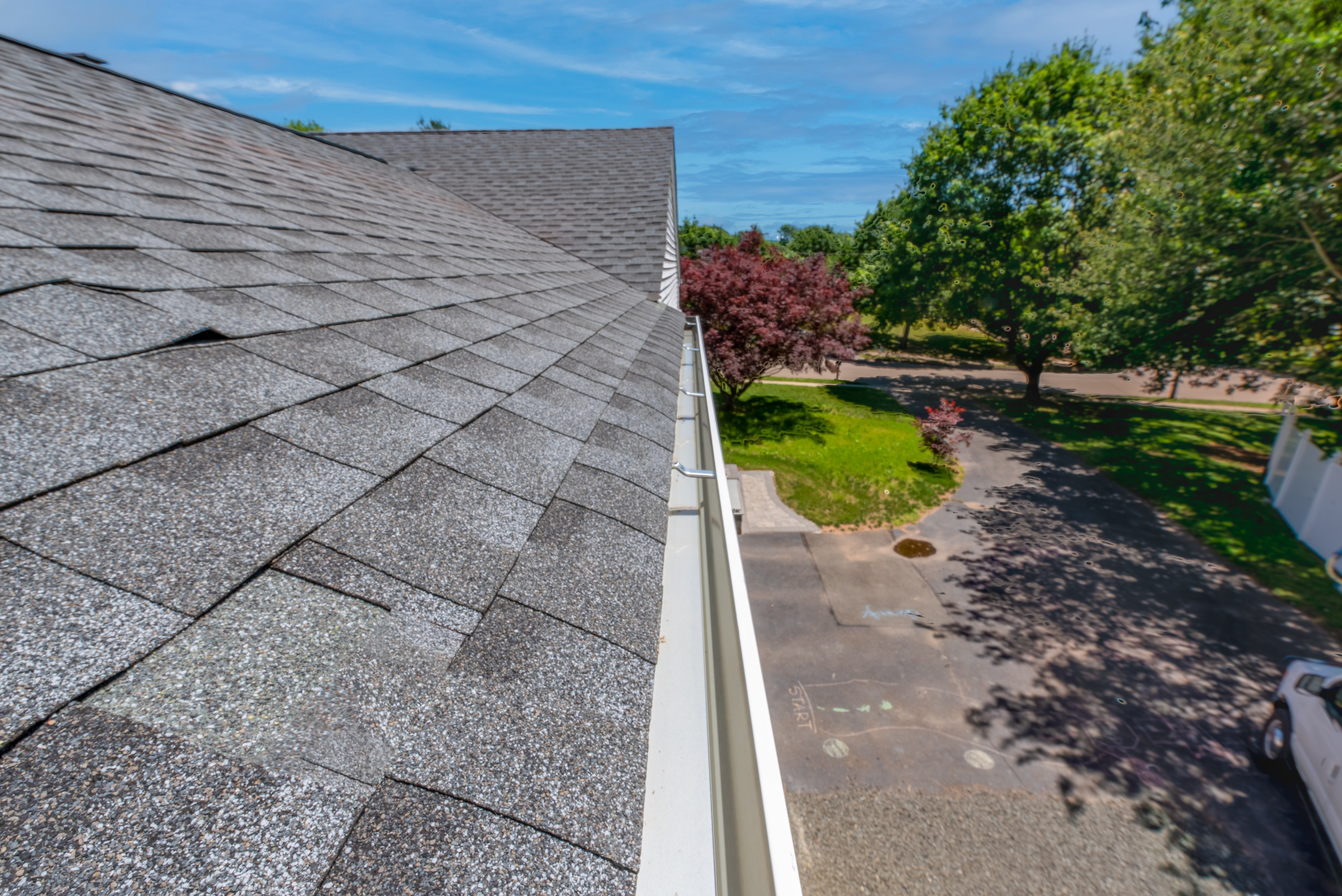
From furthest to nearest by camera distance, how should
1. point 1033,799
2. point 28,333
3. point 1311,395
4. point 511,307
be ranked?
point 1311,395 → point 1033,799 → point 511,307 → point 28,333

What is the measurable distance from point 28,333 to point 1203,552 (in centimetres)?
1646

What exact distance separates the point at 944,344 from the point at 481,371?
42005 mm

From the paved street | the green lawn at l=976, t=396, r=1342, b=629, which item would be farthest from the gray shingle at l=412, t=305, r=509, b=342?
the green lawn at l=976, t=396, r=1342, b=629

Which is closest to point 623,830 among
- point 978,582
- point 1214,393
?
point 978,582

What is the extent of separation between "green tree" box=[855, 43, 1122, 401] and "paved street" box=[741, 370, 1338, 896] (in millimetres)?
12211

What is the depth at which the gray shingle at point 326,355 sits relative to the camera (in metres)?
2.16

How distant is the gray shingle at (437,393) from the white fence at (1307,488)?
48.2 feet

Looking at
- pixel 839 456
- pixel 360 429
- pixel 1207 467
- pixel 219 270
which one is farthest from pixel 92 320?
pixel 1207 467

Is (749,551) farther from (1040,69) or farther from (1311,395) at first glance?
(1040,69)

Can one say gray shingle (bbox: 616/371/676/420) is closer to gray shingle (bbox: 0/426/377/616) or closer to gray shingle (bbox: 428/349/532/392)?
gray shingle (bbox: 428/349/532/392)

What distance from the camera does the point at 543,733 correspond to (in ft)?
3.92

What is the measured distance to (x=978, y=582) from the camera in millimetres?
10477

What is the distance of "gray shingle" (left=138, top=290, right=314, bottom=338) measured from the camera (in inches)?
84.4

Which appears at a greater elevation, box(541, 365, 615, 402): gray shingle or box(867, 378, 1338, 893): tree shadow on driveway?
box(541, 365, 615, 402): gray shingle
